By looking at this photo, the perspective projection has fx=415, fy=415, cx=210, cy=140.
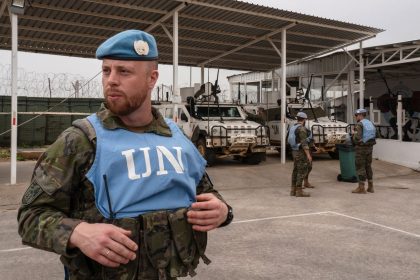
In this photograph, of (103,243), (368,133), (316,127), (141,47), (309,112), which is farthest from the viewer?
(309,112)

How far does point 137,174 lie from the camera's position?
1.35m

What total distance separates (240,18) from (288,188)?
5106 mm

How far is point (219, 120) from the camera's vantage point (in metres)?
12.7

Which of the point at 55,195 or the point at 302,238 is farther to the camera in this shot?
the point at 302,238

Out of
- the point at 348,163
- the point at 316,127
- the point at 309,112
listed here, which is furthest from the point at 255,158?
the point at 348,163

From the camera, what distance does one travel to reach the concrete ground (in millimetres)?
3887

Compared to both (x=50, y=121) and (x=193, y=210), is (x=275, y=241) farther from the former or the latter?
(x=50, y=121)

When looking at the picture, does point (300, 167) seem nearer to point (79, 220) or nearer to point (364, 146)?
point (364, 146)

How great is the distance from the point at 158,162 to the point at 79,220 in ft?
1.02

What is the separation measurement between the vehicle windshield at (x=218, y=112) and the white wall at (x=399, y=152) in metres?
5.19

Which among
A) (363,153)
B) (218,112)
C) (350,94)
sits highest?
(350,94)

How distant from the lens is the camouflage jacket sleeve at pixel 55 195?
1.22 meters

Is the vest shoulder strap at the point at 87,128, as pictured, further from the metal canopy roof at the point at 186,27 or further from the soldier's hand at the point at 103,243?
the metal canopy roof at the point at 186,27

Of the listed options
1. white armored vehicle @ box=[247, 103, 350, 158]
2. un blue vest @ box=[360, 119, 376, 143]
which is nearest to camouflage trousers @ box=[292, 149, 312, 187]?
un blue vest @ box=[360, 119, 376, 143]
